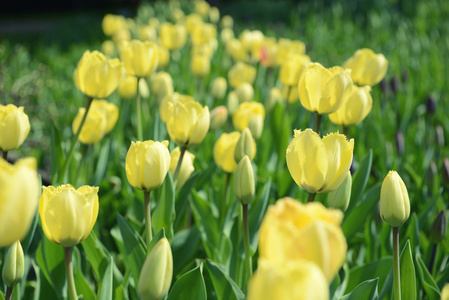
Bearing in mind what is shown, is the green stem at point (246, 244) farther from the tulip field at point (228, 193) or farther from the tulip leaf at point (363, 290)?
the tulip leaf at point (363, 290)

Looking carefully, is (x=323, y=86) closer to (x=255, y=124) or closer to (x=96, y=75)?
(x=255, y=124)

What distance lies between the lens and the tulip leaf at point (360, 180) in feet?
5.01

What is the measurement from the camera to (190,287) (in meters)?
1.06

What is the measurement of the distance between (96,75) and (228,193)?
0.51 meters

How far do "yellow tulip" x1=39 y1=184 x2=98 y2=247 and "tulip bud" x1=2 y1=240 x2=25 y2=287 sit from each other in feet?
0.56

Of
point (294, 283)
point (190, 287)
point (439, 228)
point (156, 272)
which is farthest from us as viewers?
point (439, 228)

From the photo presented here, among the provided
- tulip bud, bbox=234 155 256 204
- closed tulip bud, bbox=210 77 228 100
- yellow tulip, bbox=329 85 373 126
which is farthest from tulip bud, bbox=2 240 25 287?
closed tulip bud, bbox=210 77 228 100

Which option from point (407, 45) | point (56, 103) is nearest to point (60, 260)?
point (56, 103)

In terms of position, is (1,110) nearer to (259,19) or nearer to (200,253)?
(200,253)

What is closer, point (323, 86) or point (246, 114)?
point (323, 86)

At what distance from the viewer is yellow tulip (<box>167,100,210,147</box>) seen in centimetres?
134

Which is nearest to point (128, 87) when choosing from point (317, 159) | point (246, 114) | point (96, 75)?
point (246, 114)

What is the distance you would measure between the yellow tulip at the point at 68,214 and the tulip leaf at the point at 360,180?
2.81 feet

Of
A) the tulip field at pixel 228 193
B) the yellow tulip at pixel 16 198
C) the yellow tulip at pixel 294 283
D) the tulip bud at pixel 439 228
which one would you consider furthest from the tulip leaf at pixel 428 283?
the yellow tulip at pixel 16 198
